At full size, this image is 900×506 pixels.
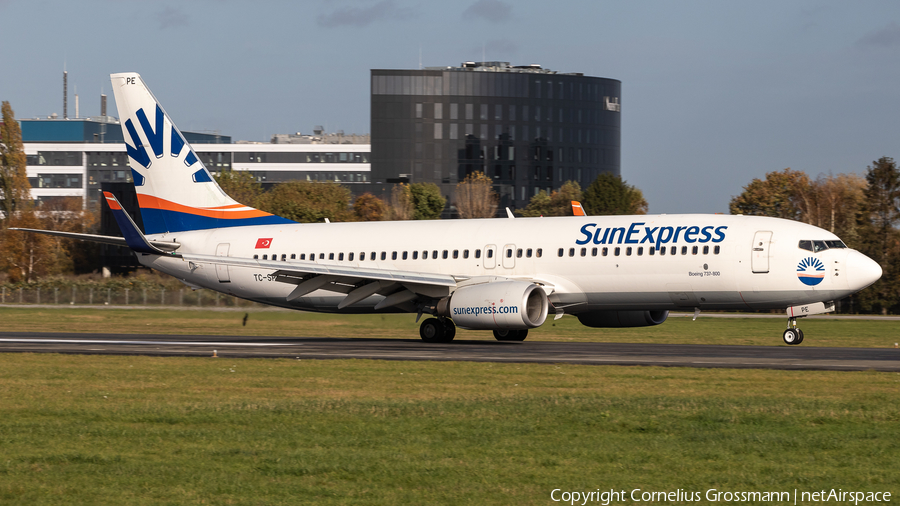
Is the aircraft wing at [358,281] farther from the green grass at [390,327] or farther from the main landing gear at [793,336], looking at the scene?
the main landing gear at [793,336]

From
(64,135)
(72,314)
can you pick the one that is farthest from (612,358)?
(64,135)

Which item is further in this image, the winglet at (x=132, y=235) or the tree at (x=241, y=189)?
the tree at (x=241, y=189)

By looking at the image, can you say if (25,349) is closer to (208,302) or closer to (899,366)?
(899,366)

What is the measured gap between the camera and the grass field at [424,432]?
962 centimetres

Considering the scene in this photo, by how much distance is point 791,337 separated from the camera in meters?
28.8

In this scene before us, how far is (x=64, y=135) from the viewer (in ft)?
572

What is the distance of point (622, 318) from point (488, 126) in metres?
122

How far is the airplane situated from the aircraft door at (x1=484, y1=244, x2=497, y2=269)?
64mm

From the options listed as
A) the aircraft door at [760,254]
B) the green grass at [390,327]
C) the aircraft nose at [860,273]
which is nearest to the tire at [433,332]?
the green grass at [390,327]

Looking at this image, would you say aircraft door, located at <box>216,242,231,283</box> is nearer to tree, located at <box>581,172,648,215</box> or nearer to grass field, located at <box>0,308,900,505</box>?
grass field, located at <box>0,308,900,505</box>

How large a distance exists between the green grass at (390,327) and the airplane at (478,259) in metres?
0.74

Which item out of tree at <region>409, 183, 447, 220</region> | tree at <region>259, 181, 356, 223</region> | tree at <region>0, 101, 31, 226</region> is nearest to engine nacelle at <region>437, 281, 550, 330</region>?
tree at <region>259, 181, 356, 223</region>

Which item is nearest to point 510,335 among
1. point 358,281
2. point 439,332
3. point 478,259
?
point 439,332

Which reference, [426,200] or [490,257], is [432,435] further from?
[426,200]
